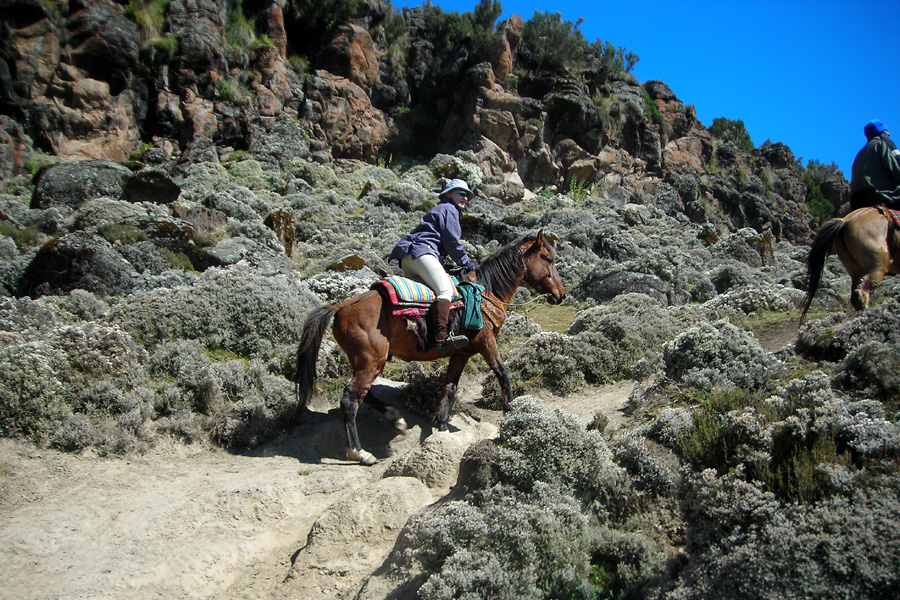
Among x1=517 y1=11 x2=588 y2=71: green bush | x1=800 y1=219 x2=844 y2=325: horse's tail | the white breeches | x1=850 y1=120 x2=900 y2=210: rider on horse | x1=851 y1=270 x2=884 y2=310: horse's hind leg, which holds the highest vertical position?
x1=517 y1=11 x2=588 y2=71: green bush

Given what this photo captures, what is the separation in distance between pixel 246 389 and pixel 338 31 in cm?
3000

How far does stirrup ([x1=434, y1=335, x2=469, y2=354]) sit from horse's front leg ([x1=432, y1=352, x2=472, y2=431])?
1.45ft

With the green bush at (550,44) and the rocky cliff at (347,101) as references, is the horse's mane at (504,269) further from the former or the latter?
the green bush at (550,44)

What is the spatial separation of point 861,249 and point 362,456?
22.3ft

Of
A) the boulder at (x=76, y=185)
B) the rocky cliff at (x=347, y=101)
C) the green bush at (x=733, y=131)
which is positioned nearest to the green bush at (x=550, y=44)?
the rocky cliff at (x=347, y=101)

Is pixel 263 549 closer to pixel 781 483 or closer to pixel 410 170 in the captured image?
pixel 781 483

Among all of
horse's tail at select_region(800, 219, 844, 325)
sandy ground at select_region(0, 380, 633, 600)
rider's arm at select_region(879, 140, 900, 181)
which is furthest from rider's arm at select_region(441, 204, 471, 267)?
rider's arm at select_region(879, 140, 900, 181)

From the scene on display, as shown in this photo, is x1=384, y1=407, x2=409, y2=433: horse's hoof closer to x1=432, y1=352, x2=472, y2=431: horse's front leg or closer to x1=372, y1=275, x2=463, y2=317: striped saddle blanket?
x1=432, y1=352, x2=472, y2=431: horse's front leg

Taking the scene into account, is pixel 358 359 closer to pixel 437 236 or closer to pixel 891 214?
pixel 437 236

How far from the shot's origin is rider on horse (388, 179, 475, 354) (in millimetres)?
6895

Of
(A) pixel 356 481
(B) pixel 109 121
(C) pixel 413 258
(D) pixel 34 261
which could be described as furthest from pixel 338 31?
(A) pixel 356 481

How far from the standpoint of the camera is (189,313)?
847 cm

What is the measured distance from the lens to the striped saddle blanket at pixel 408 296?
6812 millimetres

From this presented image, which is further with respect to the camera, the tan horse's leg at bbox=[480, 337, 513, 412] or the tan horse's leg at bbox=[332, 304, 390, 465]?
the tan horse's leg at bbox=[480, 337, 513, 412]
